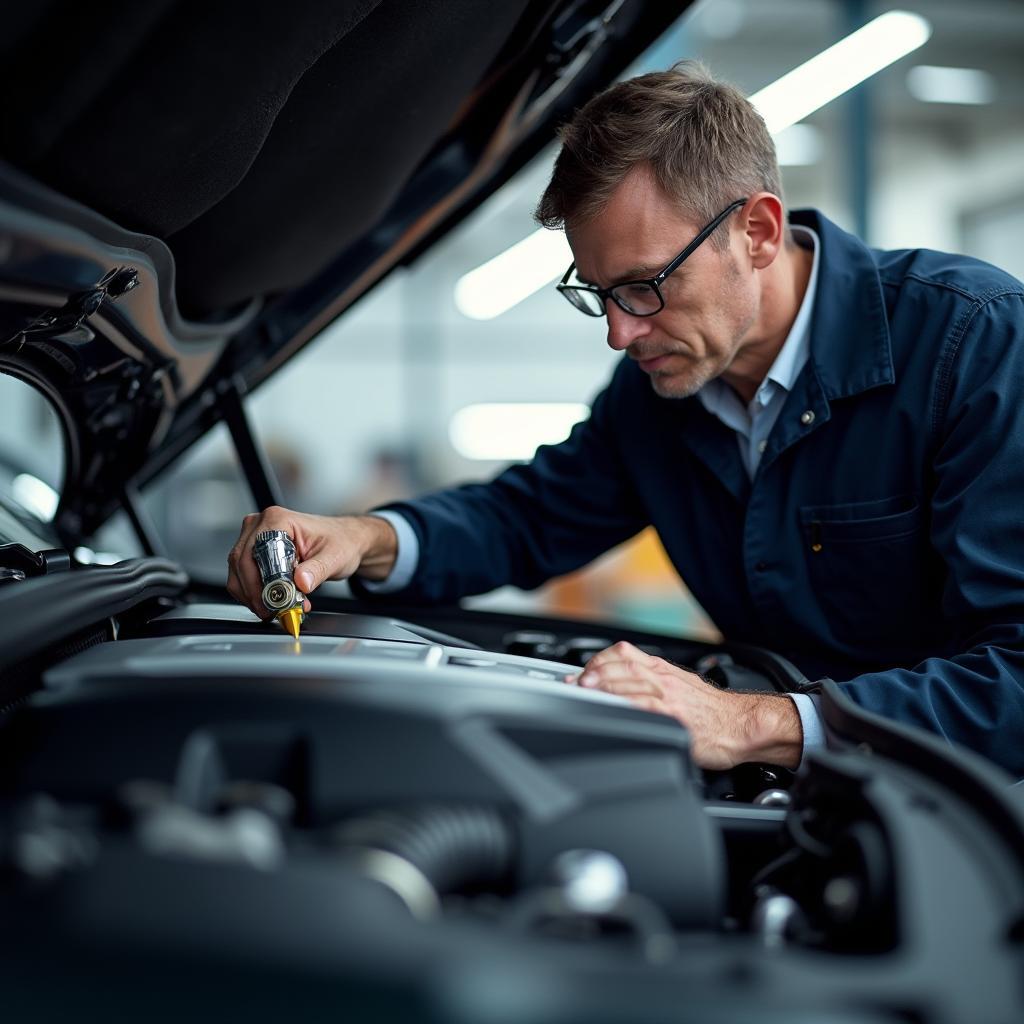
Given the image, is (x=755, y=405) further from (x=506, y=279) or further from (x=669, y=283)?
(x=506, y=279)

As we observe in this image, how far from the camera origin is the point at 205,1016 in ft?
1.41

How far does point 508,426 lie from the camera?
30.1 feet

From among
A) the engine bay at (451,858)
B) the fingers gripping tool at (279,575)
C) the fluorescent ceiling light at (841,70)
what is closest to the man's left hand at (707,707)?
the engine bay at (451,858)

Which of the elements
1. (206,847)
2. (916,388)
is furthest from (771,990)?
(916,388)

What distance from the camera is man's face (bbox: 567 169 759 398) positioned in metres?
1.30

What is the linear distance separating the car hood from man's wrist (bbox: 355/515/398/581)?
0.33 meters

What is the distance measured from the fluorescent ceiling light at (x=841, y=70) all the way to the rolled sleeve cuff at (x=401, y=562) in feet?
10.7

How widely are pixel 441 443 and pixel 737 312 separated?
7.57 m

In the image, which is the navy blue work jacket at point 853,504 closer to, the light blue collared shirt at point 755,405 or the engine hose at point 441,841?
the light blue collared shirt at point 755,405

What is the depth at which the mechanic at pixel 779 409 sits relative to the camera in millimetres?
1198

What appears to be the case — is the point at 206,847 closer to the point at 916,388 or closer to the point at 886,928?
the point at 886,928

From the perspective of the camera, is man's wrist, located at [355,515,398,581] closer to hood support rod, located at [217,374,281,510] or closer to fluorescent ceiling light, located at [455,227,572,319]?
hood support rod, located at [217,374,281,510]

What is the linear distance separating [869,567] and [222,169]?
88 cm

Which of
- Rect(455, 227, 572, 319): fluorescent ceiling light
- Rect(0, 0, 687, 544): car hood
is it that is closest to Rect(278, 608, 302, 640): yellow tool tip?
Rect(0, 0, 687, 544): car hood
